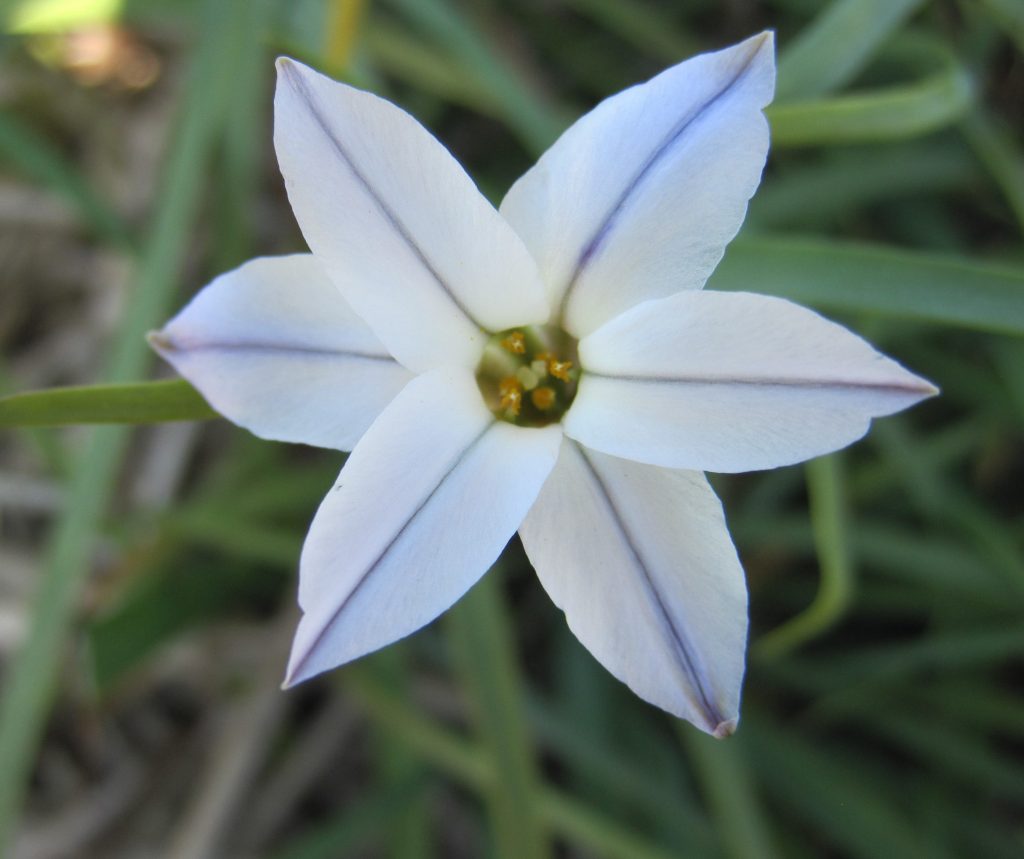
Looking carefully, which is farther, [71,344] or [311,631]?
[71,344]

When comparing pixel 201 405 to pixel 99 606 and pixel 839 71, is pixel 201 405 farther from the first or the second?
pixel 99 606

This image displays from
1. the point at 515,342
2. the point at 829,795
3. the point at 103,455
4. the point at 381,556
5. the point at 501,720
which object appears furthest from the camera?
the point at 829,795

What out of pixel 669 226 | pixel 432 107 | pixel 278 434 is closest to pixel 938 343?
pixel 432 107

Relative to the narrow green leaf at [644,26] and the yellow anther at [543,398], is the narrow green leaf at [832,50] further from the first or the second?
the narrow green leaf at [644,26]

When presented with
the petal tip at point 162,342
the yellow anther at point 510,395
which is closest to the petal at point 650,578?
the yellow anther at point 510,395

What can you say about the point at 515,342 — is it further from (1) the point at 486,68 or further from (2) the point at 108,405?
(1) the point at 486,68

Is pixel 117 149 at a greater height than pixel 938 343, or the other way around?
pixel 117 149

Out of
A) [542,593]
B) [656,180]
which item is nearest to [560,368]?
[656,180]
